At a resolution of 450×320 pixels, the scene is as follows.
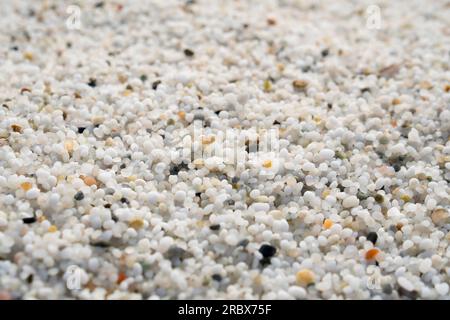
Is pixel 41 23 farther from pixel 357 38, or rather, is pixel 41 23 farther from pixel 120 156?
pixel 357 38

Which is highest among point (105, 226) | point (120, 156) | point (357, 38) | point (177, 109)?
point (357, 38)

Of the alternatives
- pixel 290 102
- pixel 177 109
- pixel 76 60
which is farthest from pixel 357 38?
pixel 76 60

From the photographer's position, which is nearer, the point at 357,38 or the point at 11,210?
the point at 11,210
